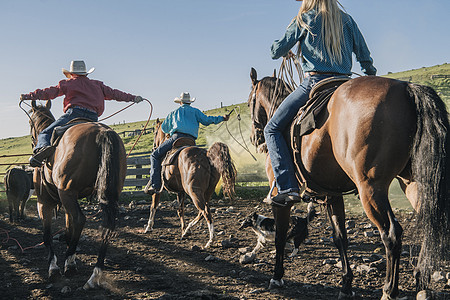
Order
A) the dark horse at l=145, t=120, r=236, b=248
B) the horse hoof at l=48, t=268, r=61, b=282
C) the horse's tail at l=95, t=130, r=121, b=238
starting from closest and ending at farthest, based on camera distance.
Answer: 1. the horse's tail at l=95, t=130, r=121, b=238
2. the horse hoof at l=48, t=268, r=61, b=282
3. the dark horse at l=145, t=120, r=236, b=248

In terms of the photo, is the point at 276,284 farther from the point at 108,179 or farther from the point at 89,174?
the point at 89,174

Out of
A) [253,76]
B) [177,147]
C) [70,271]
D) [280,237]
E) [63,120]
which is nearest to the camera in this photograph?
[280,237]

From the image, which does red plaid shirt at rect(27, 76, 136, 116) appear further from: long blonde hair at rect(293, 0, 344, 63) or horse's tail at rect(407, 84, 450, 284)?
horse's tail at rect(407, 84, 450, 284)

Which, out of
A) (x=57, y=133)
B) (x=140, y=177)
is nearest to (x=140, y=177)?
(x=140, y=177)

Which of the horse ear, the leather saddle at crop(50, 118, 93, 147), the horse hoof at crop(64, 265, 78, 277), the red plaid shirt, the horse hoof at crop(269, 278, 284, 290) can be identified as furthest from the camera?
the red plaid shirt

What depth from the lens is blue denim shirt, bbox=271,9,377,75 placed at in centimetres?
395

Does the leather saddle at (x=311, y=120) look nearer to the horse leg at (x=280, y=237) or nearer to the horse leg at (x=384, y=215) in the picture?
the horse leg at (x=280, y=237)

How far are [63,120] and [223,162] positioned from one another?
3.40m

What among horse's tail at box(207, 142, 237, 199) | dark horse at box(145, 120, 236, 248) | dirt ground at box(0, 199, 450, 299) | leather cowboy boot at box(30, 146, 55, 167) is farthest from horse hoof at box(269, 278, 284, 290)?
horse's tail at box(207, 142, 237, 199)

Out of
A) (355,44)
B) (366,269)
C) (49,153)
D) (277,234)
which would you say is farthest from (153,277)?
(355,44)

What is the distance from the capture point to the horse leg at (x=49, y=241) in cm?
536

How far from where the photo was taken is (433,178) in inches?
114

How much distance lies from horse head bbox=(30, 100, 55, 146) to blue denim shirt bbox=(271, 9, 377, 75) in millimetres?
4749

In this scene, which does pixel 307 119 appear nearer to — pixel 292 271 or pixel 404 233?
pixel 404 233
